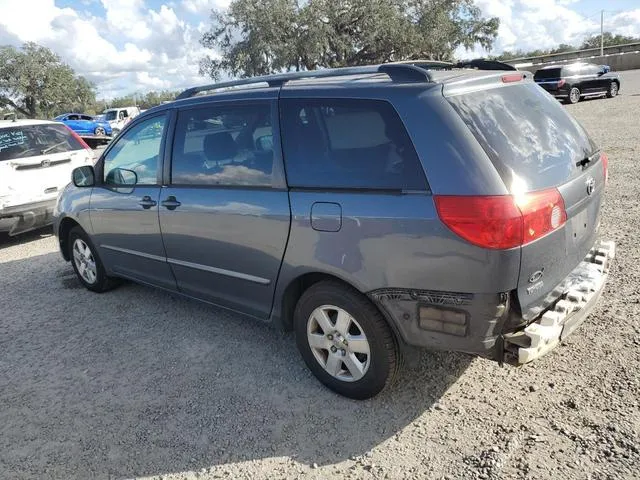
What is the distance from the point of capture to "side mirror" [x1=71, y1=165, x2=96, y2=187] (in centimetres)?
485

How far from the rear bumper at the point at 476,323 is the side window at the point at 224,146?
117cm

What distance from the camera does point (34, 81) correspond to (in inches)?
1943

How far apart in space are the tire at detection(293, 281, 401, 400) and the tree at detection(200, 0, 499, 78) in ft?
126

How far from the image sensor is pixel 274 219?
10.4ft

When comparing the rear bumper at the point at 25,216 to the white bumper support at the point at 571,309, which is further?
the rear bumper at the point at 25,216

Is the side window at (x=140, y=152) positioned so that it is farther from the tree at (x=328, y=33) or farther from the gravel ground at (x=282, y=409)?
the tree at (x=328, y=33)

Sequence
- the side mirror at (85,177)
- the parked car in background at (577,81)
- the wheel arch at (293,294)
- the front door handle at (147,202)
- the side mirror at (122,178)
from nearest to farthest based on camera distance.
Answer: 1. the wheel arch at (293,294)
2. the front door handle at (147,202)
3. the side mirror at (122,178)
4. the side mirror at (85,177)
5. the parked car in background at (577,81)

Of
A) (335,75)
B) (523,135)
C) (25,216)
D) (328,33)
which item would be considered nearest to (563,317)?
(523,135)

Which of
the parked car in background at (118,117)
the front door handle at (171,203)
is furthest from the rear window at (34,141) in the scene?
the parked car in background at (118,117)

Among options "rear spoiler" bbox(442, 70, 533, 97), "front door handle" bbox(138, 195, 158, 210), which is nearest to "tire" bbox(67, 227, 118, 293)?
"front door handle" bbox(138, 195, 158, 210)

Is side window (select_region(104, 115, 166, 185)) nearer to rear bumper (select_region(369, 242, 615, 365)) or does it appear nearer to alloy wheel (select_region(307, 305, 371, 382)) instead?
alloy wheel (select_region(307, 305, 371, 382))

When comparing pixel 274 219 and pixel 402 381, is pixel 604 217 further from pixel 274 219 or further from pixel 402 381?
pixel 274 219

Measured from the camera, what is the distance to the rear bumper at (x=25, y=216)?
6863 millimetres

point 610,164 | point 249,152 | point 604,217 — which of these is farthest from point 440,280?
point 610,164
